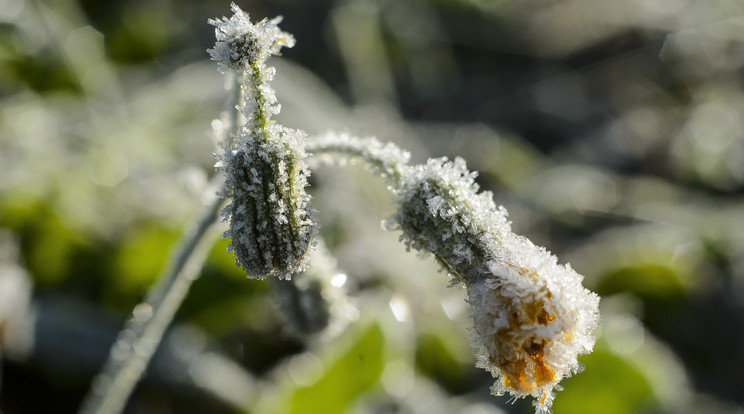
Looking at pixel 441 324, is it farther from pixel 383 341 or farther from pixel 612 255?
pixel 612 255

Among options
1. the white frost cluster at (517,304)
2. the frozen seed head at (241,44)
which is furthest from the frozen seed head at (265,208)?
the white frost cluster at (517,304)

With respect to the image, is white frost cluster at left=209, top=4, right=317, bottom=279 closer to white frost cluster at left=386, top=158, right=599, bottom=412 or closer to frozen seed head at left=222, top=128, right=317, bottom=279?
frozen seed head at left=222, top=128, right=317, bottom=279

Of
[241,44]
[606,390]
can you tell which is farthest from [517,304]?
[606,390]

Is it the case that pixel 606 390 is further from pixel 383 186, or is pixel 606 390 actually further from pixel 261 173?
pixel 261 173

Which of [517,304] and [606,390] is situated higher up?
[606,390]

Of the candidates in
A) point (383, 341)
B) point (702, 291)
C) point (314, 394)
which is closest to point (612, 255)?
point (702, 291)

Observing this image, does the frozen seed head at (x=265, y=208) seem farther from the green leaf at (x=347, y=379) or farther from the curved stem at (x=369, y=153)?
the green leaf at (x=347, y=379)

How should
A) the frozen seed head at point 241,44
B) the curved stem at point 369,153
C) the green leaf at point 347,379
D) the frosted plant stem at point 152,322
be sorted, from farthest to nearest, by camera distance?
1. the green leaf at point 347,379
2. the frosted plant stem at point 152,322
3. the curved stem at point 369,153
4. the frozen seed head at point 241,44
